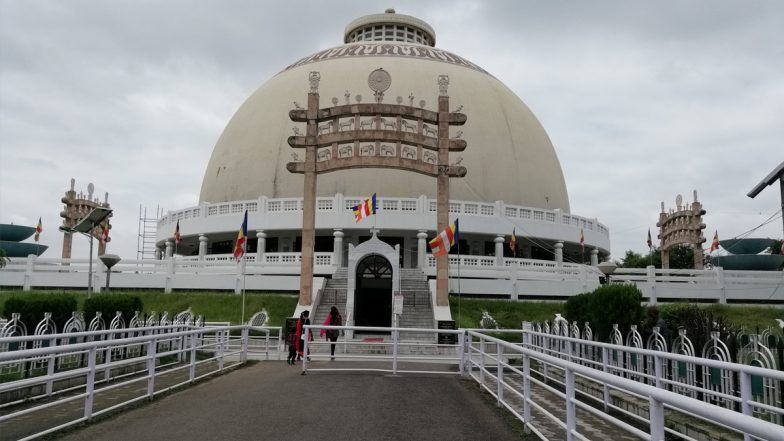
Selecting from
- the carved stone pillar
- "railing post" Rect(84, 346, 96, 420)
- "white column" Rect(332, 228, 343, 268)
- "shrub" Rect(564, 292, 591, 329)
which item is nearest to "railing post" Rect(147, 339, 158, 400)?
"railing post" Rect(84, 346, 96, 420)

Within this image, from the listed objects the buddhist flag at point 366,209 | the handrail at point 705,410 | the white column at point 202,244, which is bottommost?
the handrail at point 705,410

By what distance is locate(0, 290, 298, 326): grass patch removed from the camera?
26.4 m

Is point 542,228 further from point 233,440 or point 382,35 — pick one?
point 233,440

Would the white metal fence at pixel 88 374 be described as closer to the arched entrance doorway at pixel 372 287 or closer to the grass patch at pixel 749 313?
the arched entrance doorway at pixel 372 287

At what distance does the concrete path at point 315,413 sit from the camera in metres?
7.80

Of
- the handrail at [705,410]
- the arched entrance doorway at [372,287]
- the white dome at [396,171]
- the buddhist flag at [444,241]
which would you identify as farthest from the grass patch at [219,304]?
the handrail at [705,410]

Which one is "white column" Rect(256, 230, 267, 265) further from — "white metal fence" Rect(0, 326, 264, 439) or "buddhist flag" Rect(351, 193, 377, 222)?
"white metal fence" Rect(0, 326, 264, 439)

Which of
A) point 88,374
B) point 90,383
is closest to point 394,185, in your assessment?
point 88,374

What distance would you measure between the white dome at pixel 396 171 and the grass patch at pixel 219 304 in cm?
1088

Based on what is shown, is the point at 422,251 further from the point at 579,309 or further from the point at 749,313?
the point at 579,309

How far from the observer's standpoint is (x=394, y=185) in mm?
36969

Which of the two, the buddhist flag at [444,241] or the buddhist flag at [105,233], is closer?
the buddhist flag at [444,241]

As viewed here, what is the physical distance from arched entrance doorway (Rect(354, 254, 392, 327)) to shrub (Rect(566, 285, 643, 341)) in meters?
12.3

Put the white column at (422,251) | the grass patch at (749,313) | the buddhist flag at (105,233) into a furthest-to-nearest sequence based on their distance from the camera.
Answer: the buddhist flag at (105,233) < the white column at (422,251) < the grass patch at (749,313)
